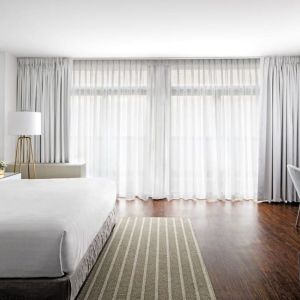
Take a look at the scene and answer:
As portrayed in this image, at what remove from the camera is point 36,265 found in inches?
72.1

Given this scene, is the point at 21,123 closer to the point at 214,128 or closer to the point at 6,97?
the point at 6,97

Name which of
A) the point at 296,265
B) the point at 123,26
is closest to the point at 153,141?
the point at 123,26

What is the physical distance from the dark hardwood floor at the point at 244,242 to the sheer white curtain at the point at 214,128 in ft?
1.27

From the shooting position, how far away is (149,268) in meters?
2.66

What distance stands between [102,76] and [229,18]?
8.49 feet

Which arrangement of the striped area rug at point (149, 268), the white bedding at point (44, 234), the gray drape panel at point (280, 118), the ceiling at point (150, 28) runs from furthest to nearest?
the gray drape panel at point (280, 118) < the ceiling at point (150, 28) < the striped area rug at point (149, 268) < the white bedding at point (44, 234)

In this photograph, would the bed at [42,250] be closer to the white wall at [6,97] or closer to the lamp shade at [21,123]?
the lamp shade at [21,123]

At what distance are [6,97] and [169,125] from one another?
266 centimetres

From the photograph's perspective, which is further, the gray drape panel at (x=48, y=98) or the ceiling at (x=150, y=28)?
the gray drape panel at (x=48, y=98)

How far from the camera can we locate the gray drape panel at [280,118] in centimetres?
546

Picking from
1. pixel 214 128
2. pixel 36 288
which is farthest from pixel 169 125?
pixel 36 288

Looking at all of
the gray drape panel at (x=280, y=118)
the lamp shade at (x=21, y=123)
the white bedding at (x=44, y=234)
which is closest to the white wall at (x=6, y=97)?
the lamp shade at (x=21, y=123)

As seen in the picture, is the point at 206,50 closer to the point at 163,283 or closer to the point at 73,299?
the point at 163,283

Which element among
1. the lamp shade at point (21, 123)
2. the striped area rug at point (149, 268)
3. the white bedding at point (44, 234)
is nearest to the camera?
the white bedding at point (44, 234)
